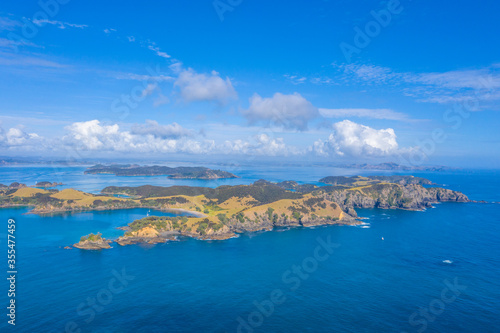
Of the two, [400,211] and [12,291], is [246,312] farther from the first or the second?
[400,211]

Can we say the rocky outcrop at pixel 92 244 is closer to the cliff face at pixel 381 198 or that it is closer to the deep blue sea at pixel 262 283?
the deep blue sea at pixel 262 283

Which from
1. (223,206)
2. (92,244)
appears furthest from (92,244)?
(223,206)

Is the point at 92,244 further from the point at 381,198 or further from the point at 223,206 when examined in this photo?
the point at 381,198

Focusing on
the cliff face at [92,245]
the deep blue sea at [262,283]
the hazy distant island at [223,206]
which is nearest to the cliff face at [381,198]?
the hazy distant island at [223,206]

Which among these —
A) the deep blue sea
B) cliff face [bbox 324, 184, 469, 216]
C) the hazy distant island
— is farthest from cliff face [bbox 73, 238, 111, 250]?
cliff face [bbox 324, 184, 469, 216]

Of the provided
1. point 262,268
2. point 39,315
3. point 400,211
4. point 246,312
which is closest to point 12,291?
point 39,315

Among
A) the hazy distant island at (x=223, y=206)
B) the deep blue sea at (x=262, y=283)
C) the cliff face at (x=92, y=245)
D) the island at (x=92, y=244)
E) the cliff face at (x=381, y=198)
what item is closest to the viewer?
the deep blue sea at (x=262, y=283)
